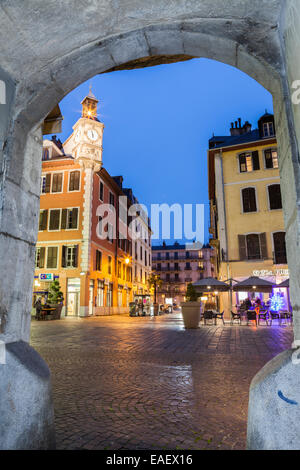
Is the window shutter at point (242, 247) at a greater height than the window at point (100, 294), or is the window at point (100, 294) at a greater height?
the window shutter at point (242, 247)

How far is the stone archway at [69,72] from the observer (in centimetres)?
194

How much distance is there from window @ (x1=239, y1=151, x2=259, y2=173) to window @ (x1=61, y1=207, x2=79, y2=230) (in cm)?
1371

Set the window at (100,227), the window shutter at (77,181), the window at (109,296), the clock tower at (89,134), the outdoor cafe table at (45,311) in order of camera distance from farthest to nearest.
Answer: the window at (109,296)
the window at (100,227)
the window shutter at (77,181)
the clock tower at (89,134)
the outdoor cafe table at (45,311)

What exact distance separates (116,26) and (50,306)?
20012mm

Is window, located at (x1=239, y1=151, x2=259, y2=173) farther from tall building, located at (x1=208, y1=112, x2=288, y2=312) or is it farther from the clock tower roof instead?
the clock tower roof

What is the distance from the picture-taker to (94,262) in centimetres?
2605

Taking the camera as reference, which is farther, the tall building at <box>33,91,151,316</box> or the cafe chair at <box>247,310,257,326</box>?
the tall building at <box>33,91,151,316</box>

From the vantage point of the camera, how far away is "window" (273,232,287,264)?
19.7m

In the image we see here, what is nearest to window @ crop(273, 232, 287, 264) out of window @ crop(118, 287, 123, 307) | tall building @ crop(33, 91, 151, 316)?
tall building @ crop(33, 91, 151, 316)

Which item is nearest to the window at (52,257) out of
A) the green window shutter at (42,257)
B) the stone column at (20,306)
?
the green window shutter at (42,257)

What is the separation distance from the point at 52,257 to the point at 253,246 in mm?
15760

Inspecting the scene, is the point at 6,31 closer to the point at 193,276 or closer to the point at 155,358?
the point at 155,358

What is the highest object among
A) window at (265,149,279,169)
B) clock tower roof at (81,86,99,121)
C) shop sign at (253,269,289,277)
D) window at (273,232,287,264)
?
clock tower roof at (81,86,99,121)

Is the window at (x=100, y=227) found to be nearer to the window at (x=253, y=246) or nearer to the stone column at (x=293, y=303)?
the window at (x=253, y=246)
